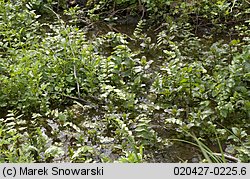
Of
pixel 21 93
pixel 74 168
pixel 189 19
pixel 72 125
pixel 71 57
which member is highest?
pixel 189 19

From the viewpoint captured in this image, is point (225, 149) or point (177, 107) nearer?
point (225, 149)

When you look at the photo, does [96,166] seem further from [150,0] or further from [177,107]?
[150,0]

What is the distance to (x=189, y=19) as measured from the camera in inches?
221

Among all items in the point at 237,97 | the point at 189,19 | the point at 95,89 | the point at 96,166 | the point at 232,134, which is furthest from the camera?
the point at 189,19

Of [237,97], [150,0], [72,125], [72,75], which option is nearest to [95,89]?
[72,75]

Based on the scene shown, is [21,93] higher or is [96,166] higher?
[21,93]

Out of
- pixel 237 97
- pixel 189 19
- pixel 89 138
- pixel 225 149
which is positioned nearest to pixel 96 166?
pixel 89 138

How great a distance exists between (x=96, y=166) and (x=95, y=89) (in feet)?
4.94

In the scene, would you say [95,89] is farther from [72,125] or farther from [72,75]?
[72,125]

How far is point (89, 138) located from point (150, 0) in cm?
233

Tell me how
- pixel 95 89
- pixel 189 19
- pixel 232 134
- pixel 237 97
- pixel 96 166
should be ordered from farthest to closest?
pixel 189 19, pixel 95 89, pixel 237 97, pixel 232 134, pixel 96 166

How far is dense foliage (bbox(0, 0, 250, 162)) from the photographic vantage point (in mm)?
3715

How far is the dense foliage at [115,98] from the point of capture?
3.71 meters

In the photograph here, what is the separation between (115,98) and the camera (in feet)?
14.0
